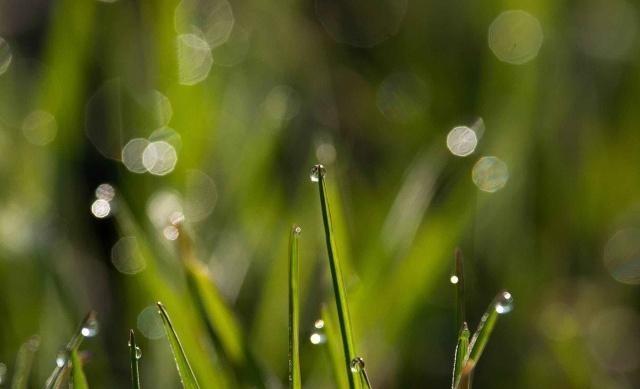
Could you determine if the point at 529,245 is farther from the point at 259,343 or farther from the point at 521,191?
the point at 259,343

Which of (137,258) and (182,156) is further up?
(182,156)

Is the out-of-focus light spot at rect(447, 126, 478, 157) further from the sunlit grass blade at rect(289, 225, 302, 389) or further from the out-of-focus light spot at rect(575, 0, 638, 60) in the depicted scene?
the sunlit grass blade at rect(289, 225, 302, 389)

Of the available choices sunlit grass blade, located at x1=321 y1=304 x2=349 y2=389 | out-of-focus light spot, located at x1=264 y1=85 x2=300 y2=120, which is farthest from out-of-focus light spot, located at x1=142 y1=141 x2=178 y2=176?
sunlit grass blade, located at x1=321 y1=304 x2=349 y2=389

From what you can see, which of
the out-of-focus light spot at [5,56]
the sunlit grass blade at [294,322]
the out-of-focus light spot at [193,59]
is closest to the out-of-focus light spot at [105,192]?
the out-of-focus light spot at [193,59]

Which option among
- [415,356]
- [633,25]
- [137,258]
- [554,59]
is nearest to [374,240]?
[415,356]

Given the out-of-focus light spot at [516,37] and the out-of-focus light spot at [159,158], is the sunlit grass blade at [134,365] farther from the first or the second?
the out-of-focus light spot at [516,37]

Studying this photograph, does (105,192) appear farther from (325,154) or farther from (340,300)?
(340,300)
